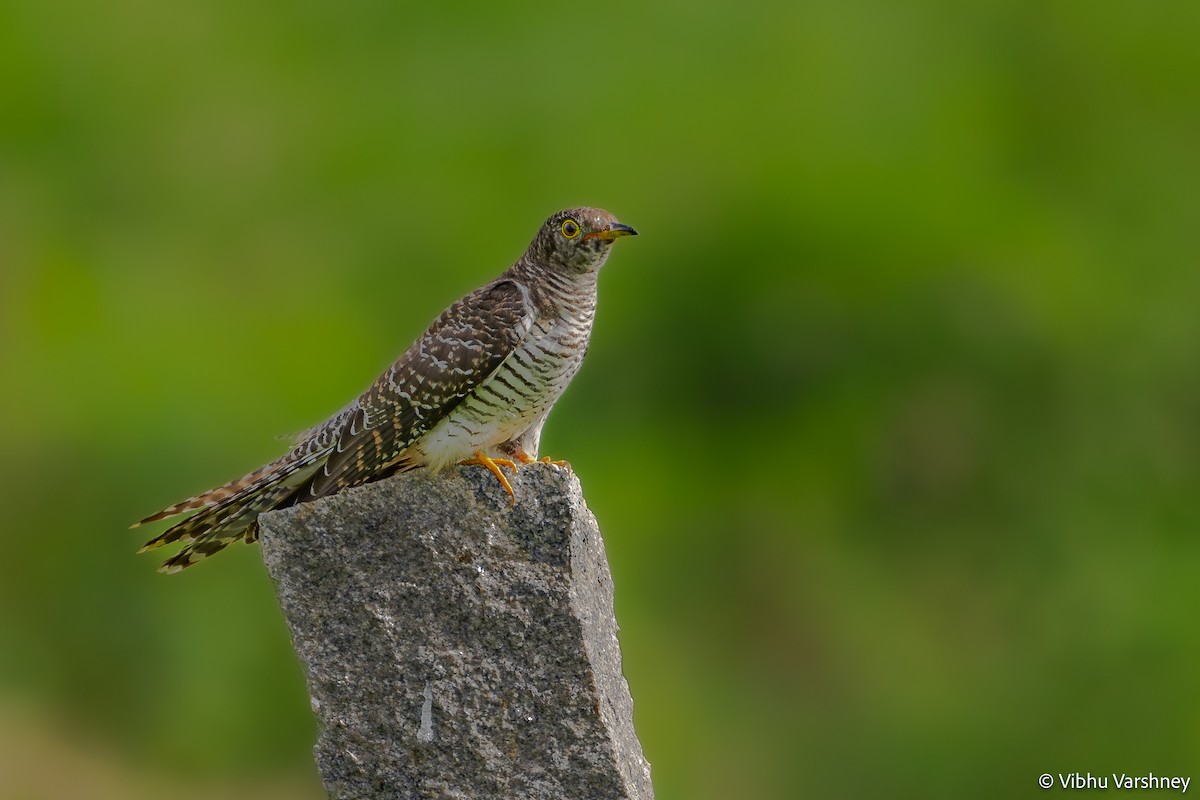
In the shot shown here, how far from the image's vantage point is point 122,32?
51.4 ft

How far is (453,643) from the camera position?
4.14 m

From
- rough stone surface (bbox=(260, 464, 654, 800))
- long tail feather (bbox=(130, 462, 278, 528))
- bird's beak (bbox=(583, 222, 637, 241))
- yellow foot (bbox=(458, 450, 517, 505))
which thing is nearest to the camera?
rough stone surface (bbox=(260, 464, 654, 800))

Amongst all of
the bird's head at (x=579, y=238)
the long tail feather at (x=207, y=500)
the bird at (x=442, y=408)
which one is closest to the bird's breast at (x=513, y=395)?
the bird at (x=442, y=408)

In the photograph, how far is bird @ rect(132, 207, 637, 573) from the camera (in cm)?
445

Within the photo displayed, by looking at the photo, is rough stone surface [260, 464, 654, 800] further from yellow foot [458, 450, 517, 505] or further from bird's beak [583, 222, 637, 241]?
bird's beak [583, 222, 637, 241]

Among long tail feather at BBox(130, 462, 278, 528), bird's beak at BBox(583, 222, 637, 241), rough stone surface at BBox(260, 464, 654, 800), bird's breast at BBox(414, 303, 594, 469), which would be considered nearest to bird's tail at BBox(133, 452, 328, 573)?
long tail feather at BBox(130, 462, 278, 528)

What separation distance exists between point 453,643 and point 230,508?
2.65 ft

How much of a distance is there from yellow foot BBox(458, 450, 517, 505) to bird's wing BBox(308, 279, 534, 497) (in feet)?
0.68

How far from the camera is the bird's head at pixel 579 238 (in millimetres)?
4656

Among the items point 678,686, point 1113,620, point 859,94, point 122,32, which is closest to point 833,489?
point 1113,620

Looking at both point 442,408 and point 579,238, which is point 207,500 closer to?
point 442,408

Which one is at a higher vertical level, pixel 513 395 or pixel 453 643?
pixel 513 395

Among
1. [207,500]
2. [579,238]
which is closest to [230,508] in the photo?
[207,500]

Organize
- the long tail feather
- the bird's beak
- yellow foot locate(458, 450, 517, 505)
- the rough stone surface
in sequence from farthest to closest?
the bird's beak, the long tail feather, yellow foot locate(458, 450, 517, 505), the rough stone surface
